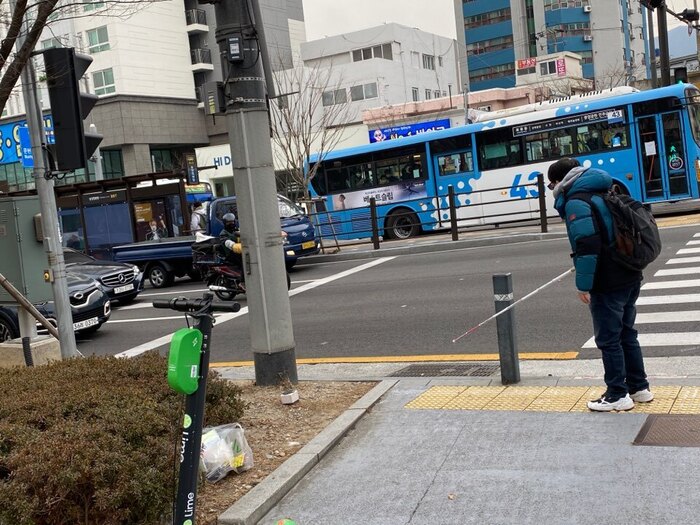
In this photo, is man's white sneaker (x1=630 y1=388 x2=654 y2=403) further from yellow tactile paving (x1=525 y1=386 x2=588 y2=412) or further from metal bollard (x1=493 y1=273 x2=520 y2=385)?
metal bollard (x1=493 y1=273 x2=520 y2=385)

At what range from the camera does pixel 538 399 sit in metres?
5.98

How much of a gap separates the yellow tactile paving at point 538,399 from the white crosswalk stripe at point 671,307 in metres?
1.99

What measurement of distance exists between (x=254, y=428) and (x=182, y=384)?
8.99 ft

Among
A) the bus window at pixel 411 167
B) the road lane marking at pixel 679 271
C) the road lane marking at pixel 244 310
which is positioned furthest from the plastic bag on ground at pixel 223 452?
the bus window at pixel 411 167

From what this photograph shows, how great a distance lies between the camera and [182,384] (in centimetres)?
317

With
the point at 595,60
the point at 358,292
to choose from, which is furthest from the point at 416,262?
the point at 595,60

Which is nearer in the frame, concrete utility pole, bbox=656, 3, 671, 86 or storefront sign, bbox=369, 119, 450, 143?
concrete utility pole, bbox=656, 3, 671, 86

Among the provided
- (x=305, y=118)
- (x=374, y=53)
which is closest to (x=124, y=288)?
(x=305, y=118)

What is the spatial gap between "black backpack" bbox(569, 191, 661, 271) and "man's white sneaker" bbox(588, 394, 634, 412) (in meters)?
0.92

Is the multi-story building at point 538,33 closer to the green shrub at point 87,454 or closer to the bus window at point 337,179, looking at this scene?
the bus window at point 337,179

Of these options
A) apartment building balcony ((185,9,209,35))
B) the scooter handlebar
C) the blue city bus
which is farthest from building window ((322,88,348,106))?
the scooter handlebar

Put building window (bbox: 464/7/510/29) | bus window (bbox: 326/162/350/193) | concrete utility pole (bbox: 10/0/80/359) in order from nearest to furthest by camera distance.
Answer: concrete utility pole (bbox: 10/0/80/359)
bus window (bbox: 326/162/350/193)
building window (bbox: 464/7/510/29)

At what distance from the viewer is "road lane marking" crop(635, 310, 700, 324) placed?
8.80 metres

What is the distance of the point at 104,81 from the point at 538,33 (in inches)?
1738
